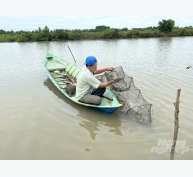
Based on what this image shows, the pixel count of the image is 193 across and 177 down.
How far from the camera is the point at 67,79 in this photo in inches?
288

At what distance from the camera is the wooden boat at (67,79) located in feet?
15.7

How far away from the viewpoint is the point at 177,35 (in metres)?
34.9

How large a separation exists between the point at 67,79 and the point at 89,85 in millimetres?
2694

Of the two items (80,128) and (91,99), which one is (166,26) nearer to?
(91,99)

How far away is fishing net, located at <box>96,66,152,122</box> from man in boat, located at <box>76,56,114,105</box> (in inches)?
21.6

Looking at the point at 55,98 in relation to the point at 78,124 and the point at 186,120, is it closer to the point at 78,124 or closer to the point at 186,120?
the point at 78,124

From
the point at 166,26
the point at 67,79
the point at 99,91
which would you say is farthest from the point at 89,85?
the point at 166,26

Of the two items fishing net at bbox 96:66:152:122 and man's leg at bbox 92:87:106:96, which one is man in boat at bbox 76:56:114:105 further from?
fishing net at bbox 96:66:152:122

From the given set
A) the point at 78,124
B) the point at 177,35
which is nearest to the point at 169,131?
the point at 78,124

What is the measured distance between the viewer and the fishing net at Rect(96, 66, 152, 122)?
4.43 meters

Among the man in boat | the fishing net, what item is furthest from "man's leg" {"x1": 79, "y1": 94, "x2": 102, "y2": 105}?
the fishing net

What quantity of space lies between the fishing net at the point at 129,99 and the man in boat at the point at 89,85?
548 mm

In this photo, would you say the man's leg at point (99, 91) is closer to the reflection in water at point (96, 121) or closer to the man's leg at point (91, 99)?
the man's leg at point (91, 99)

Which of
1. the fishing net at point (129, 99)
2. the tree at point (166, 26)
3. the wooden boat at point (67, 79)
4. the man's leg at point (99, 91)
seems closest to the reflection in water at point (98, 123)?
the wooden boat at point (67, 79)
